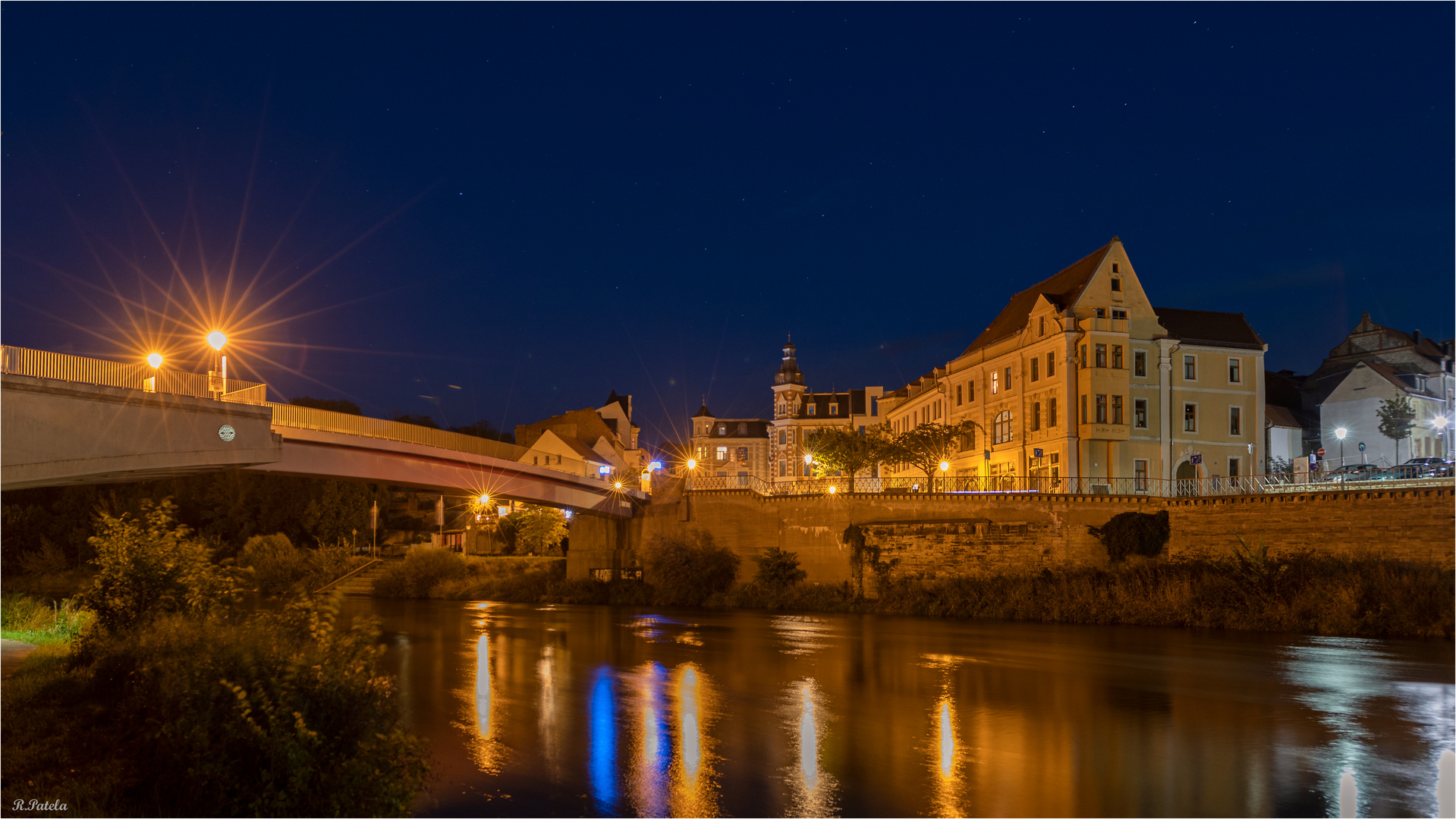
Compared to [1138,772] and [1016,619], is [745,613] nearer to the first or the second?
[1016,619]

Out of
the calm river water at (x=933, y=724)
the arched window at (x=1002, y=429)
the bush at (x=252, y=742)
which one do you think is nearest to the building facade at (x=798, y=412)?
the arched window at (x=1002, y=429)

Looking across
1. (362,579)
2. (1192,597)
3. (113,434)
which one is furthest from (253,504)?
(1192,597)

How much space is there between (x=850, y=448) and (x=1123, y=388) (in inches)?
663

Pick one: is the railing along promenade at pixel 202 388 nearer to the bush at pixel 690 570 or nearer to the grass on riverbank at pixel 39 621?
the grass on riverbank at pixel 39 621

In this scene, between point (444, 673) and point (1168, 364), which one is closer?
point (444, 673)

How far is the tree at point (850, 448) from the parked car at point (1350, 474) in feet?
77.9

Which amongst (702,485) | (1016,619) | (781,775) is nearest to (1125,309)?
(1016,619)

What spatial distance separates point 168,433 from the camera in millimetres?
24500

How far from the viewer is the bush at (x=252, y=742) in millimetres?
11016

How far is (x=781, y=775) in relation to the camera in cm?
1614

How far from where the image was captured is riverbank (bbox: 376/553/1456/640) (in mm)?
35000

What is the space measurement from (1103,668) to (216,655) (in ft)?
78.2

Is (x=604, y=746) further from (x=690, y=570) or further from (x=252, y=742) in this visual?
(x=690, y=570)

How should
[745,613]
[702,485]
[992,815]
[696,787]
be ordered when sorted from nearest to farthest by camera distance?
[992,815] < [696,787] < [745,613] < [702,485]
